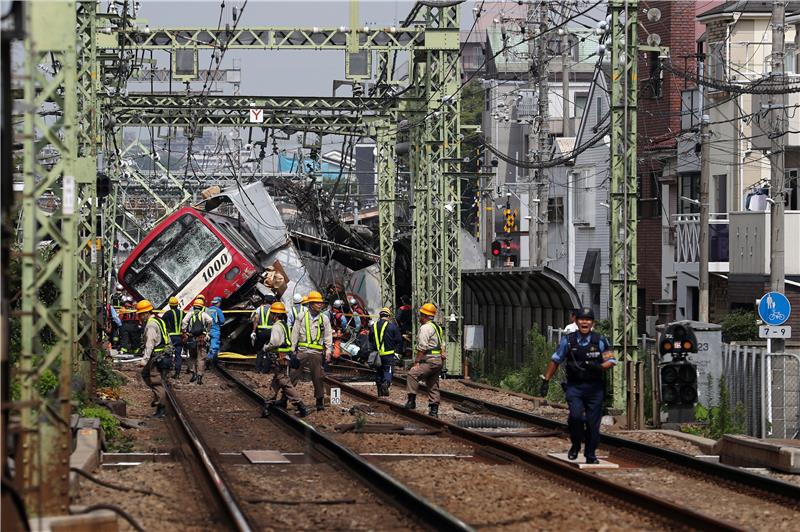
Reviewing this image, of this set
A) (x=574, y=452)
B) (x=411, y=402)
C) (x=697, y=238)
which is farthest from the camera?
(x=697, y=238)

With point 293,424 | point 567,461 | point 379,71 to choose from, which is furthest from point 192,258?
point 567,461

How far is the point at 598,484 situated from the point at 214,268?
26765 millimetres

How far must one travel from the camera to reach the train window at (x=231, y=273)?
131ft

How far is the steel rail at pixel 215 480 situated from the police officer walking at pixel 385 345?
4.60 m

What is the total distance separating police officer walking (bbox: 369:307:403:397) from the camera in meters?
25.5

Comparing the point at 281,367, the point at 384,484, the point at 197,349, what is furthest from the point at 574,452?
the point at 197,349

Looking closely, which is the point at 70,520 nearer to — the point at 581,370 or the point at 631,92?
the point at 581,370

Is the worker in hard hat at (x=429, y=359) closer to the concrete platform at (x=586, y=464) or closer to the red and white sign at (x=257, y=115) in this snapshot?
the concrete platform at (x=586, y=464)

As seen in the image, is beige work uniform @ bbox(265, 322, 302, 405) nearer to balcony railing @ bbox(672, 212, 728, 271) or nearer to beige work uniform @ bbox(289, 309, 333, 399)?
beige work uniform @ bbox(289, 309, 333, 399)

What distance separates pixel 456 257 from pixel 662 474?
19569mm

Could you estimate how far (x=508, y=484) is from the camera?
14711 millimetres

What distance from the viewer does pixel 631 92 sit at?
21922mm

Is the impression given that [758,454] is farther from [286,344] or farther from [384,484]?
[286,344]

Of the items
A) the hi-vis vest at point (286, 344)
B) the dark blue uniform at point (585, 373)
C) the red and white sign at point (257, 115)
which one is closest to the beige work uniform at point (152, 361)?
the hi-vis vest at point (286, 344)
